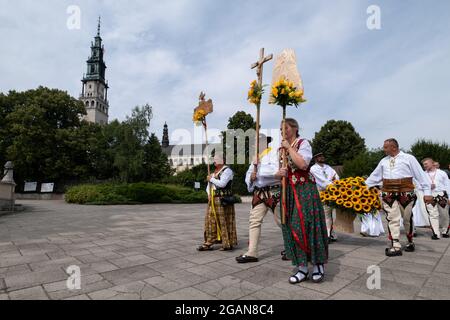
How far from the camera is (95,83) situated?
72312 millimetres

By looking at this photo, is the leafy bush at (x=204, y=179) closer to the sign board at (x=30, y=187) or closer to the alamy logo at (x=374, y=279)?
the sign board at (x=30, y=187)

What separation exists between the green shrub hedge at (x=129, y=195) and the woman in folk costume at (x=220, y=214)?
1592 cm

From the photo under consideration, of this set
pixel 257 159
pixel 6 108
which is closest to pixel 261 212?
pixel 257 159

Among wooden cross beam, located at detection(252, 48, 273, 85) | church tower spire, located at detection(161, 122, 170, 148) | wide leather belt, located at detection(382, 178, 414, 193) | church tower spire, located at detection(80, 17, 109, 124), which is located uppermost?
church tower spire, located at detection(80, 17, 109, 124)

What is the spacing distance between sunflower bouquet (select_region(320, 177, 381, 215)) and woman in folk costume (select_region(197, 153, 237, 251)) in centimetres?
254

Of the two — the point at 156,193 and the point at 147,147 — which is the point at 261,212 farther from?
the point at 147,147

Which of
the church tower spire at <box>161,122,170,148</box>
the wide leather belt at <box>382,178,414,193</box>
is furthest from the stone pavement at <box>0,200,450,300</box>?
the church tower spire at <box>161,122,170,148</box>

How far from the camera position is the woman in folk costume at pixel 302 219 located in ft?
10.2

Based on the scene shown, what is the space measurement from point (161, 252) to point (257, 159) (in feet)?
7.86

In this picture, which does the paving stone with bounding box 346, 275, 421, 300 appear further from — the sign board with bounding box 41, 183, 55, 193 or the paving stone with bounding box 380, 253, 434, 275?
the sign board with bounding box 41, 183, 55, 193

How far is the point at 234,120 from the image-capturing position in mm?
34906

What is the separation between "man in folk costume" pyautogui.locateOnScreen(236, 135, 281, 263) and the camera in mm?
4035

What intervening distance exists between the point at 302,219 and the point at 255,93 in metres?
1.95

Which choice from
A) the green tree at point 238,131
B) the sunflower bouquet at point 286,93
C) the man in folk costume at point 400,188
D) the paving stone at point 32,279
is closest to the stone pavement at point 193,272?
the paving stone at point 32,279
